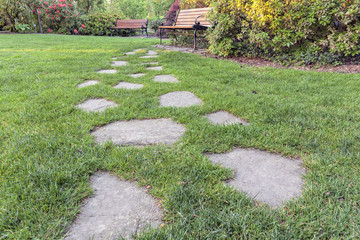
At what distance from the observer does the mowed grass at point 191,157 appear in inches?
32.4

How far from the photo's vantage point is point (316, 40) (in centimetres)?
390

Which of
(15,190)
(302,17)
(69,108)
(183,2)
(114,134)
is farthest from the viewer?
(183,2)

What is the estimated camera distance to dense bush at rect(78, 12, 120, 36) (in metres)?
13.4

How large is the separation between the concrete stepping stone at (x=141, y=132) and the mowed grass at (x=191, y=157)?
0.23 feet

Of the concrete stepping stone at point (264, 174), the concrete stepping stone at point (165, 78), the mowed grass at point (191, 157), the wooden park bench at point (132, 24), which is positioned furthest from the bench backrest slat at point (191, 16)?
the wooden park bench at point (132, 24)

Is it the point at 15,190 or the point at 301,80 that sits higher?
the point at 301,80

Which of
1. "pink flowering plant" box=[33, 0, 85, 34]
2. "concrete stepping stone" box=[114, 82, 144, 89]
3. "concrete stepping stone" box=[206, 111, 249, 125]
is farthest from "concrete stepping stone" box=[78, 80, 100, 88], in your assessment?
"pink flowering plant" box=[33, 0, 85, 34]

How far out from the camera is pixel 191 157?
1.24 meters

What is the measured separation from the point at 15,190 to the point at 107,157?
1.46 feet

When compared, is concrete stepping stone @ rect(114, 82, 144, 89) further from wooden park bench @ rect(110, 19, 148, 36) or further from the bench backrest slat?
wooden park bench @ rect(110, 19, 148, 36)

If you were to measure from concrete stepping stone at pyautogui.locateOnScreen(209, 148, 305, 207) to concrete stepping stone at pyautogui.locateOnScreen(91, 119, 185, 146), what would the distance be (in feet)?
1.28

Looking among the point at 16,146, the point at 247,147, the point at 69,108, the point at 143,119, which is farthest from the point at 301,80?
the point at 16,146

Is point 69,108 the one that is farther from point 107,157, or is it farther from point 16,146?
point 107,157

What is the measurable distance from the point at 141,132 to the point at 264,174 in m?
0.90
